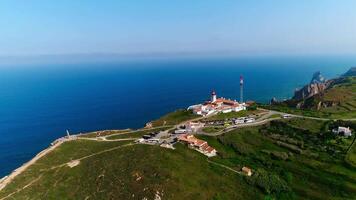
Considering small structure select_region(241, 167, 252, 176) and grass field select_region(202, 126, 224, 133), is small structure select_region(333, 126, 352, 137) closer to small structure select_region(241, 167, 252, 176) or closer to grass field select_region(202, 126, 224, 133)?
grass field select_region(202, 126, 224, 133)

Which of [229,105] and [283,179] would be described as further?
[229,105]

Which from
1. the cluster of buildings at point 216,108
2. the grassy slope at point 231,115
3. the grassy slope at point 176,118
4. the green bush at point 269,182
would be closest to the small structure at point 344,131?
the grassy slope at point 231,115

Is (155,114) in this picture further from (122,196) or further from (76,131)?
(122,196)

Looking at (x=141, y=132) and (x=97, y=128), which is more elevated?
(x=141, y=132)

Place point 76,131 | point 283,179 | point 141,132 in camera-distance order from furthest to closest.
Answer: point 76,131 → point 141,132 → point 283,179

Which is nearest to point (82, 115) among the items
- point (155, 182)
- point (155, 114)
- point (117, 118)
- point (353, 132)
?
point (117, 118)
